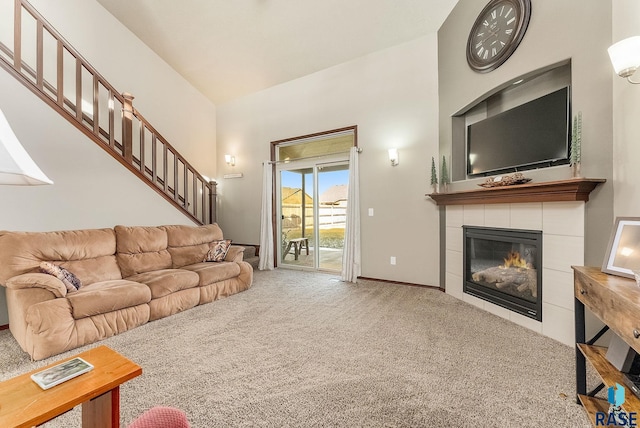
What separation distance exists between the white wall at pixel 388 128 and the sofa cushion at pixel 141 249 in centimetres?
278

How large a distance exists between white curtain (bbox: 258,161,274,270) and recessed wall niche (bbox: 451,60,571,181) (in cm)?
319

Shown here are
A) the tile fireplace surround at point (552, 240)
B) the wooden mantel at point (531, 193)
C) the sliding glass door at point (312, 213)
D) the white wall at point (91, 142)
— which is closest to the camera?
the wooden mantel at point (531, 193)

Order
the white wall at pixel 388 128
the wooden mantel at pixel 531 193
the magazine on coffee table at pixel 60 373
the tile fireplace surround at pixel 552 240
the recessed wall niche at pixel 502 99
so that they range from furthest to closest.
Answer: the white wall at pixel 388 128, the recessed wall niche at pixel 502 99, the tile fireplace surround at pixel 552 240, the wooden mantel at pixel 531 193, the magazine on coffee table at pixel 60 373

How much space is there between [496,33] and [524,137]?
1179mm

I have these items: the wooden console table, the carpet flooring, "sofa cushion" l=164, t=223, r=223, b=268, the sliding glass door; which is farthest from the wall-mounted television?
"sofa cushion" l=164, t=223, r=223, b=268

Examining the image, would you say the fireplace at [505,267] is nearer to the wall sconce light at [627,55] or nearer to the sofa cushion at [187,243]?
the wall sconce light at [627,55]

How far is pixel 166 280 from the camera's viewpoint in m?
2.91

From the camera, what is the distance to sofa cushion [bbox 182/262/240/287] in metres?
3.30

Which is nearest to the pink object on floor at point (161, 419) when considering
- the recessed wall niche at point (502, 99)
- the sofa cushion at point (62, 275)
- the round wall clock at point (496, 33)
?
the sofa cushion at point (62, 275)

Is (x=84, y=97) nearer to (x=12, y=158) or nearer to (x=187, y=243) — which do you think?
(x=187, y=243)

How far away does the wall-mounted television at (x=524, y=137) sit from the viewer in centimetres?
238

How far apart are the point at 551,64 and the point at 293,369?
3.32 m

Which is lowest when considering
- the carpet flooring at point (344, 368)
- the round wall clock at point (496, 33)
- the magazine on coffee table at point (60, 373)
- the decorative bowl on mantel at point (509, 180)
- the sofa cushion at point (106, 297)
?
the carpet flooring at point (344, 368)

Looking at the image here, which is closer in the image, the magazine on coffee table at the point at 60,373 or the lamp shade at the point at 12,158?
the lamp shade at the point at 12,158
